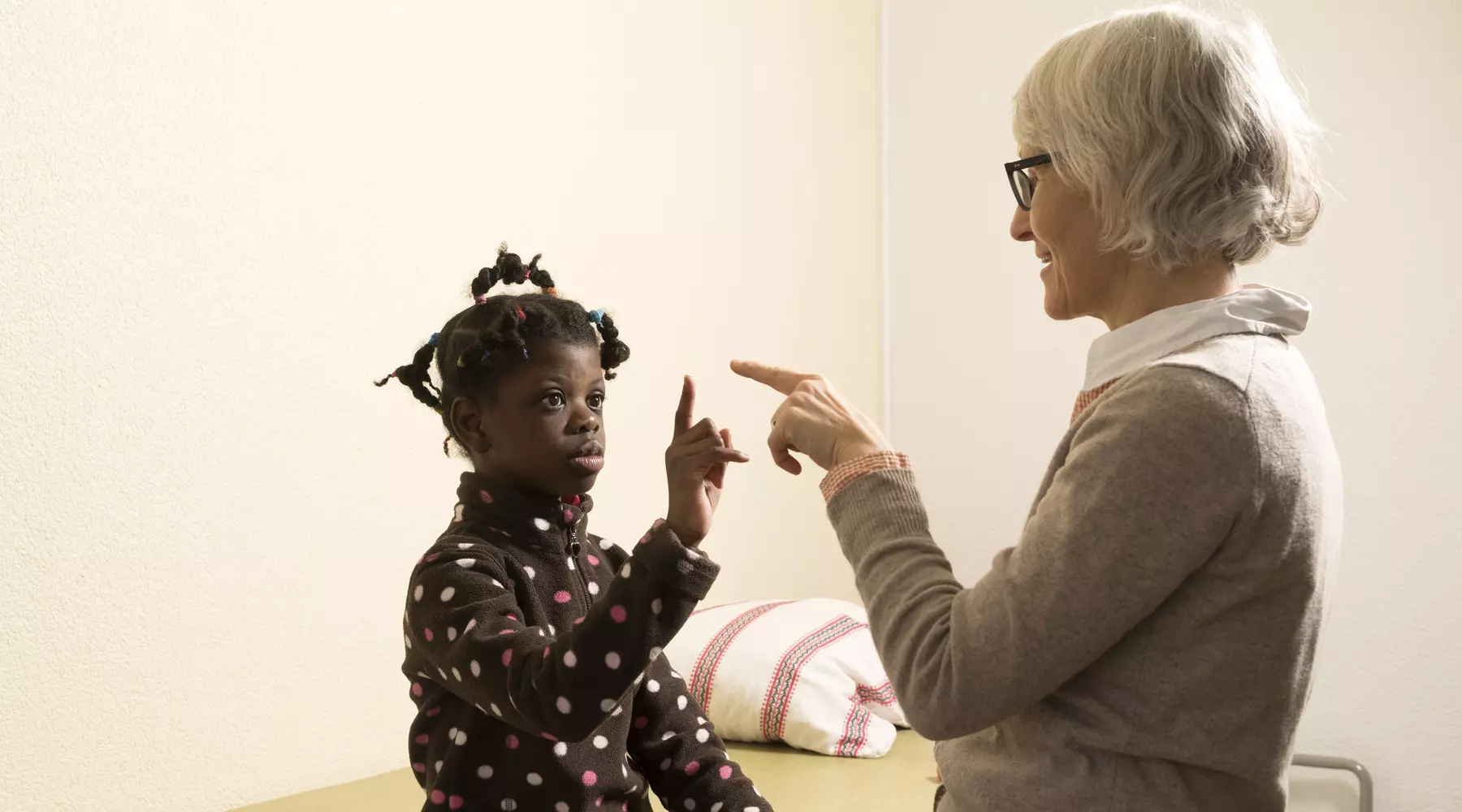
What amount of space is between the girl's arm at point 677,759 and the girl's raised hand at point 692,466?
298 mm

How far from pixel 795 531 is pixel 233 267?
1.76m

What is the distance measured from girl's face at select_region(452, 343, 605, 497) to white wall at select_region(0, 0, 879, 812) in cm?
69

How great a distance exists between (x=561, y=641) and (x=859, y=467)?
32cm

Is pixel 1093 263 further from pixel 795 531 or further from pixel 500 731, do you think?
pixel 795 531

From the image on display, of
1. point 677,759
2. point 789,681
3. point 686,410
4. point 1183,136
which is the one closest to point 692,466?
point 686,410

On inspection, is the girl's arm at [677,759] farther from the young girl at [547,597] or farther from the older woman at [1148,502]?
the older woman at [1148,502]

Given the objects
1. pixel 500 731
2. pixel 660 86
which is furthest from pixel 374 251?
pixel 500 731

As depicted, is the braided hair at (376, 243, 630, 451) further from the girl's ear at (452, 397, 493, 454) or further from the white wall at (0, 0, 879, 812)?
the white wall at (0, 0, 879, 812)

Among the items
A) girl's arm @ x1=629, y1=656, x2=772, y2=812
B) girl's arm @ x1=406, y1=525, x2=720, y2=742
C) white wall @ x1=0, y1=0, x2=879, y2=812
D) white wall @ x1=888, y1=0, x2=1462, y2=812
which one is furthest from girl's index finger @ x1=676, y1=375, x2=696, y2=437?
white wall @ x1=888, y1=0, x2=1462, y2=812

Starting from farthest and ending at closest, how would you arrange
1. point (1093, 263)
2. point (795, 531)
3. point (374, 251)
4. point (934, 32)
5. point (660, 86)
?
point (934, 32) → point (795, 531) → point (660, 86) → point (374, 251) → point (1093, 263)

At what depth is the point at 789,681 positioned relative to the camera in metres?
2.30

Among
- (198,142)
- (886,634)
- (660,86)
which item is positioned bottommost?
(886,634)

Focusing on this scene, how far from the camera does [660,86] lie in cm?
277

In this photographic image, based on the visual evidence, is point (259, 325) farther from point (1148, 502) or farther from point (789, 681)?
point (1148, 502)
